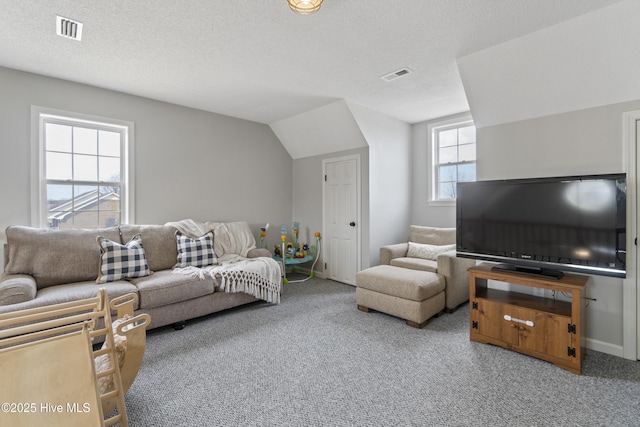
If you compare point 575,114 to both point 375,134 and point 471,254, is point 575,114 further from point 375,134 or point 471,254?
point 375,134

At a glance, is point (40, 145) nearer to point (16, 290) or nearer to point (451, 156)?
point (16, 290)

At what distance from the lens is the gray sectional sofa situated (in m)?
2.56

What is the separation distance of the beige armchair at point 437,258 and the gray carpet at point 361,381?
1.53 feet

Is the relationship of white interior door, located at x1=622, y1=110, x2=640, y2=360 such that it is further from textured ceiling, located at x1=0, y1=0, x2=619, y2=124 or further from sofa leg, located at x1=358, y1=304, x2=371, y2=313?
sofa leg, located at x1=358, y1=304, x2=371, y2=313

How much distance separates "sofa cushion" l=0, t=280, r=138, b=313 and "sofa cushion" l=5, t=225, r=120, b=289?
0.34ft

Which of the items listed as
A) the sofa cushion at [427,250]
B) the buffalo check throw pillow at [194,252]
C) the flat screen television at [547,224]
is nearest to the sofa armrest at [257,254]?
the buffalo check throw pillow at [194,252]

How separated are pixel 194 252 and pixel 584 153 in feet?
12.6

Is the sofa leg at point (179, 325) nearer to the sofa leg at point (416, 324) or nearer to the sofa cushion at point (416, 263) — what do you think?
the sofa leg at point (416, 324)

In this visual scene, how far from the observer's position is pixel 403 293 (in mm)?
3006

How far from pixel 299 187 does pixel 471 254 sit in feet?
10.1

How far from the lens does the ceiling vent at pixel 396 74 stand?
9.67ft

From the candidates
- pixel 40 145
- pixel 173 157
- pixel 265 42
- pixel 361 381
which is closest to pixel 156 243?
pixel 173 157

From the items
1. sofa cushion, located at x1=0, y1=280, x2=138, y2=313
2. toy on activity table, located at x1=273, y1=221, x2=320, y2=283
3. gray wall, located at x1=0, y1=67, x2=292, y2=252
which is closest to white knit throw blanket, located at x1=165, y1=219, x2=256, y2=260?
gray wall, located at x1=0, y1=67, x2=292, y2=252

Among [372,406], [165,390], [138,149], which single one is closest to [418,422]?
[372,406]
